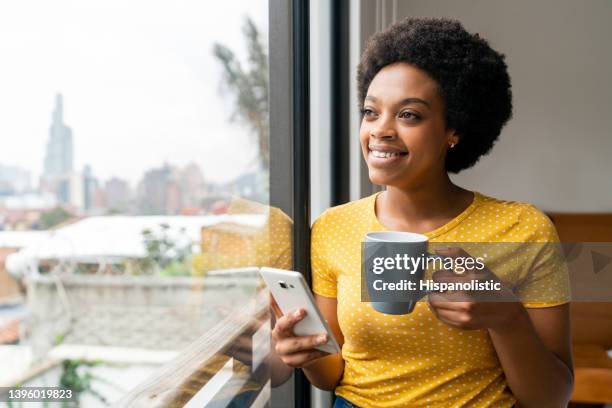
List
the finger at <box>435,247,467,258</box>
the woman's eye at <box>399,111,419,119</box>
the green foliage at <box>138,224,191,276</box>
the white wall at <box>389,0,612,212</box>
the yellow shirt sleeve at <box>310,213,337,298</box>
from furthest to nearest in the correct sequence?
the white wall at <box>389,0,612,212</box> → the yellow shirt sleeve at <box>310,213,337,298</box> → the woman's eye at <box>399,111,419,119</box> → the finger at <box>435,247,467,258</box> → the green foliage at <box>138,224,191,276</box>

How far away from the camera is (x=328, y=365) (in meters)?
1.01

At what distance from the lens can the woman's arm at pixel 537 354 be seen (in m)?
0.85

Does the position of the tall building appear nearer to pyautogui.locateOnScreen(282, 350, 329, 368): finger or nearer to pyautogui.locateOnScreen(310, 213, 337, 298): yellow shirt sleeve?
pyautogui.locateOnScreen(282, 350, 329, 368): finger

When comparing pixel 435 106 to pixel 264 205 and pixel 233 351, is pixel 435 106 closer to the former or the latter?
pixel 264 205

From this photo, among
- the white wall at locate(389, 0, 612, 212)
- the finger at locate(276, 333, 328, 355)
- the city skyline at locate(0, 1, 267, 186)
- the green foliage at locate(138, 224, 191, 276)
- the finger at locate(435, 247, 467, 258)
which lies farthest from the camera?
the white wall at locate(389, 0, 612, 212)

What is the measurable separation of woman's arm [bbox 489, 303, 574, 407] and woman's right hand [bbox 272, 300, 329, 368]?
0.85ft

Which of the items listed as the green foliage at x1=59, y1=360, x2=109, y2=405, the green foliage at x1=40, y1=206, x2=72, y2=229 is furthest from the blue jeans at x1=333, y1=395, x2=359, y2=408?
the green foliage at x1=40, y1=206, x2=72, y2=229

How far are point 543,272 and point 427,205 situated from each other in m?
0.22

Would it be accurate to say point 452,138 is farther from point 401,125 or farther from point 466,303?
point 466,303

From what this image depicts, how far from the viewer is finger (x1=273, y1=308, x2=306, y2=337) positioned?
80 cm

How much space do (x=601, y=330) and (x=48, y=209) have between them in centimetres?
258

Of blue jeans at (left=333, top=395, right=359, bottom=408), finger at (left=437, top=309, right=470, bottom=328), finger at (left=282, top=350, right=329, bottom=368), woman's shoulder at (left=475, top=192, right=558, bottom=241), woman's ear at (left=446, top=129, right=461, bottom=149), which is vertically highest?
woman's ear at (left=446, top=129, right=461, bottom=149)

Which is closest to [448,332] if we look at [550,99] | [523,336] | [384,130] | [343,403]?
[523,336]

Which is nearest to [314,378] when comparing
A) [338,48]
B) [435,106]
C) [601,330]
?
[435,106]
